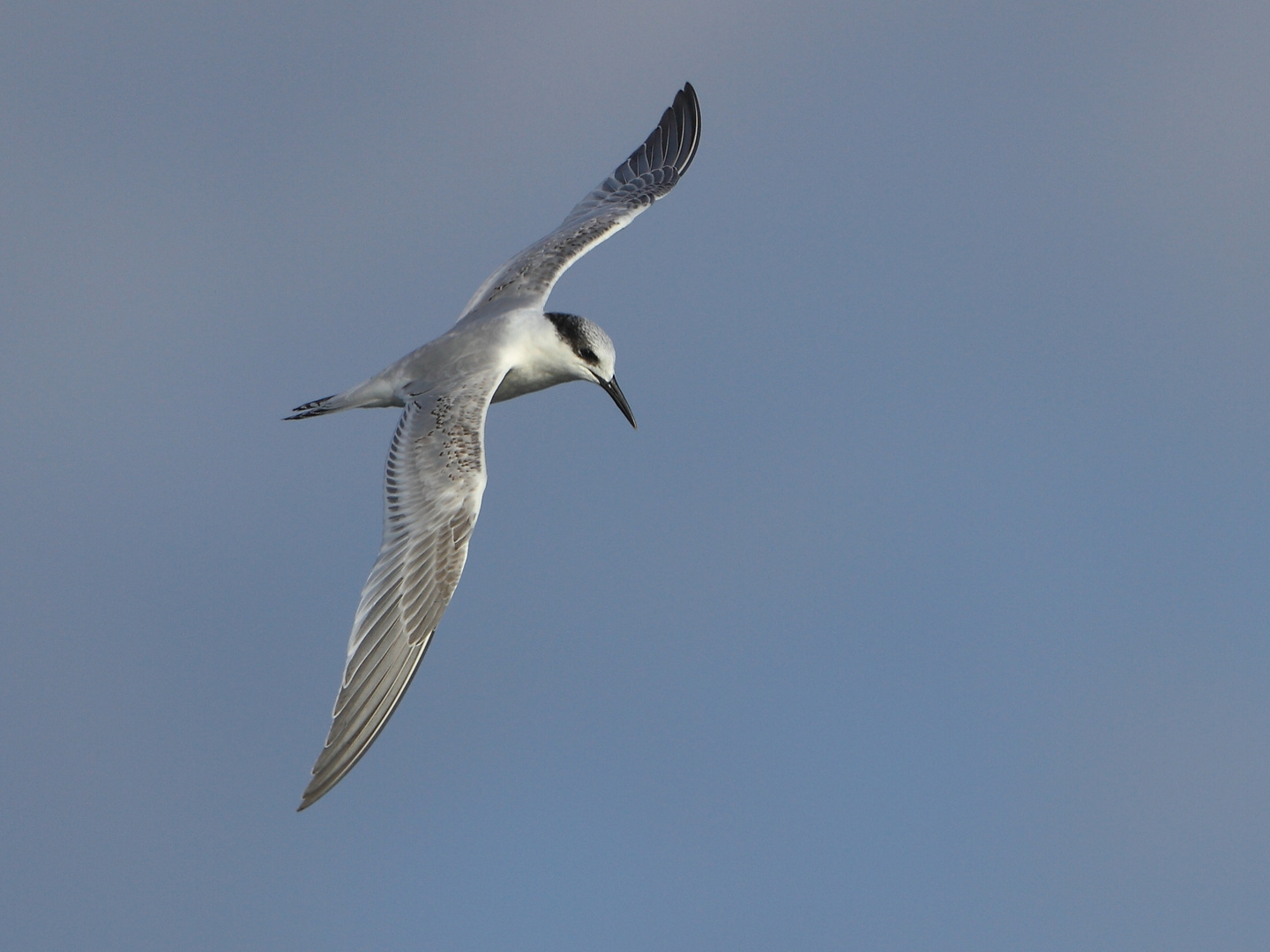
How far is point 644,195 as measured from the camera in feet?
58.9

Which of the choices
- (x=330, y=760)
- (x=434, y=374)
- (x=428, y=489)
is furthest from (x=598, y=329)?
(x=330, y=760)

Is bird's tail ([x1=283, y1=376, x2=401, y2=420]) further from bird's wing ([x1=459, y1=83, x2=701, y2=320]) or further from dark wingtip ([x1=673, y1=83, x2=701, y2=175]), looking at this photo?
dark wingtip ([x1=673, y1=83, x2=701, y2=175])

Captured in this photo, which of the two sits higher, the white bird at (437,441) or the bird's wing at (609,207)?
the bird's wing at (609,207)

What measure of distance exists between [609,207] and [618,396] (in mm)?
4434

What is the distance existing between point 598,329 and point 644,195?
479cm

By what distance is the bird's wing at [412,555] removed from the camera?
420 inches

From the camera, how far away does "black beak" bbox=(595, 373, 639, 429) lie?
1427cm

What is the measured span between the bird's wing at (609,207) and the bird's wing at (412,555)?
9.19 feet

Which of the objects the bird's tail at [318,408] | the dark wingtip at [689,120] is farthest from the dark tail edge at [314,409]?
the dark wingtip at [689,120]

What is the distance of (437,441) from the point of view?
12.4 metres

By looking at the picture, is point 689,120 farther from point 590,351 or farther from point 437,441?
point 437,441

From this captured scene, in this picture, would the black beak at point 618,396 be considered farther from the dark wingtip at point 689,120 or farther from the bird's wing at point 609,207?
the dark wingtip at point 689,120

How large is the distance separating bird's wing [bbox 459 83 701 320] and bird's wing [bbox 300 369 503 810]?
2.80 meters

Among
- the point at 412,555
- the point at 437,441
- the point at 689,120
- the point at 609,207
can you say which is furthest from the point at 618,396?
the point at 689,120
